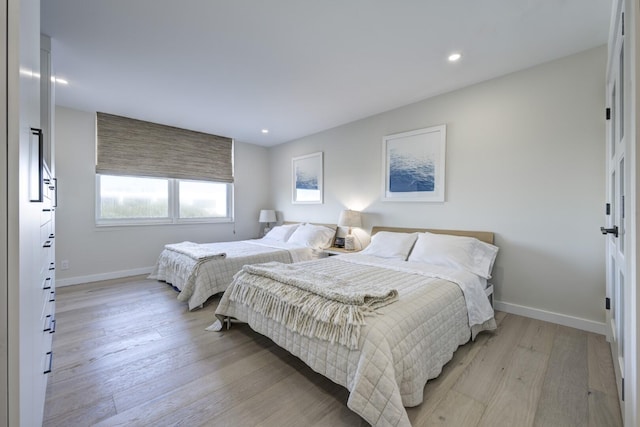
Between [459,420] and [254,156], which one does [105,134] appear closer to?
[254,156]

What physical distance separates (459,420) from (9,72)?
87.5 inches

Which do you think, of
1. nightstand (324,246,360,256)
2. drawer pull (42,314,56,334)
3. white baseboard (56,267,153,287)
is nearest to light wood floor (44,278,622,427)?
drawer pull (42,314,56,334)

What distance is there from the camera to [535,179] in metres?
2.50

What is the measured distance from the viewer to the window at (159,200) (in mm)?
3939

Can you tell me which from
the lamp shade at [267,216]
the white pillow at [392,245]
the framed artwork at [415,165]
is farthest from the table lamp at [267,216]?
the white pillow at [392,245]

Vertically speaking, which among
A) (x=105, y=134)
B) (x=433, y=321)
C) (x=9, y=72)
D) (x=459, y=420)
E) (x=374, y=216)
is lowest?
(x=459, y=420)

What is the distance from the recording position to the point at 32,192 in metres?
0.91

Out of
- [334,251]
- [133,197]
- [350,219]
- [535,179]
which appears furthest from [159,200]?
[535,179]

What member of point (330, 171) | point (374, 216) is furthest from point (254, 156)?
point (374, 216)

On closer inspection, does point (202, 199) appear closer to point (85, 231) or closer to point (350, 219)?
point (85, 231)

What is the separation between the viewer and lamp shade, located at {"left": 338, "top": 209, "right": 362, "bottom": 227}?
3.75 m

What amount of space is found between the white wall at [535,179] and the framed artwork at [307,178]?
173 cm

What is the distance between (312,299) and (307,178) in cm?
339

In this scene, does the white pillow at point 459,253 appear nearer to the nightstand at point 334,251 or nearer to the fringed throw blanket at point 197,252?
the nightstand at point 334,251
